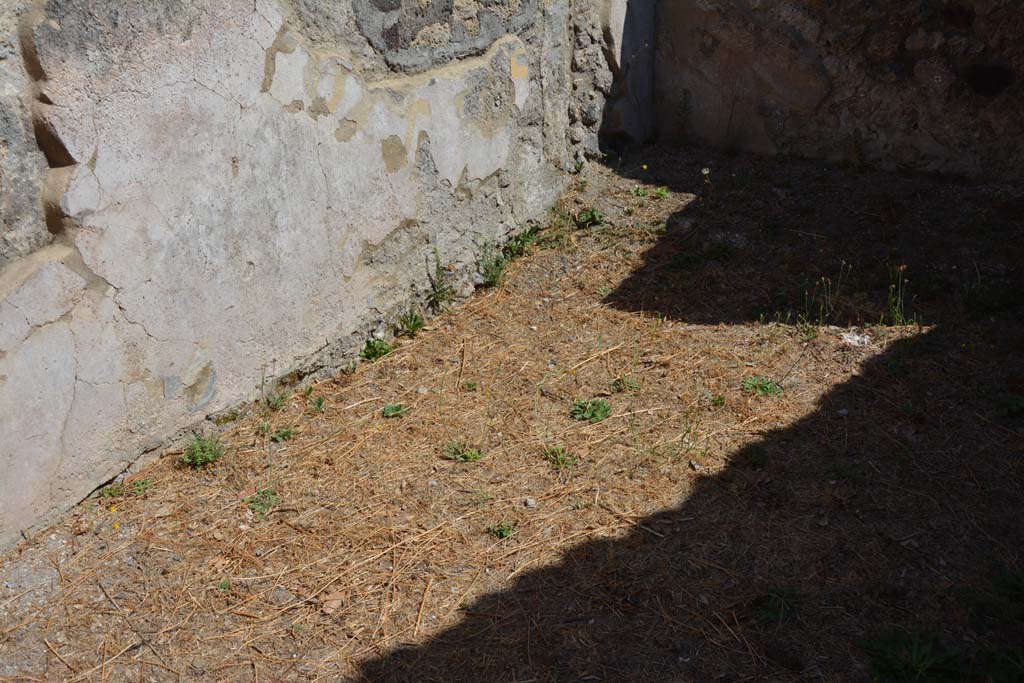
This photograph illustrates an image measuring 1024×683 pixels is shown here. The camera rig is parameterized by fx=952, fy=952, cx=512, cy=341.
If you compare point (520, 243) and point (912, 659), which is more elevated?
point (520, 243)

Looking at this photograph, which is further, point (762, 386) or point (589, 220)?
point (589, 220)

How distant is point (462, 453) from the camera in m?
3.12

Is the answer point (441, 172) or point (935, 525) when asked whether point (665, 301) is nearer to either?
point (441, 172)

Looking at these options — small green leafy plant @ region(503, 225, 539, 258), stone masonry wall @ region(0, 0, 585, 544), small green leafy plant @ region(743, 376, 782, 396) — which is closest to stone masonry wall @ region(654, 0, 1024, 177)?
small green leafy plant @ region(503, 225, 539, 258)

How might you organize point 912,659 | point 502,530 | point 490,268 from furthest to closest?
point 490,268, point 502,530, point 912,659

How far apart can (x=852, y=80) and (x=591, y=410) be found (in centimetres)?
258

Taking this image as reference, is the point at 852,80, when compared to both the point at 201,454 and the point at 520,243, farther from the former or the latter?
the point at 201,454

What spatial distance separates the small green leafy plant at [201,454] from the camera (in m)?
3.04

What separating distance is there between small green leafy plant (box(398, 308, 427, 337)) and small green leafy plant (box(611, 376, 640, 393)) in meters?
0.87

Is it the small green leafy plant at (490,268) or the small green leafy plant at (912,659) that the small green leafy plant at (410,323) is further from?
the small green leafy plant at (912,659)

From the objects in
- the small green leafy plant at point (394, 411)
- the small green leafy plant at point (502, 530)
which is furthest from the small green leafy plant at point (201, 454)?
the small green leafy plant at point (502, 530)

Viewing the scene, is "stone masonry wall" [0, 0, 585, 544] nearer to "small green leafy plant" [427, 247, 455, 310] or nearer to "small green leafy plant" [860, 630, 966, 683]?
"small green leafy plant" [427, 247, 455, 310]

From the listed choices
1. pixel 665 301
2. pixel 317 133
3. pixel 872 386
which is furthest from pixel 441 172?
pixel 872 386

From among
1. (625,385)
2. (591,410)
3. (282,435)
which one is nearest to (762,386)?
(625,385)
